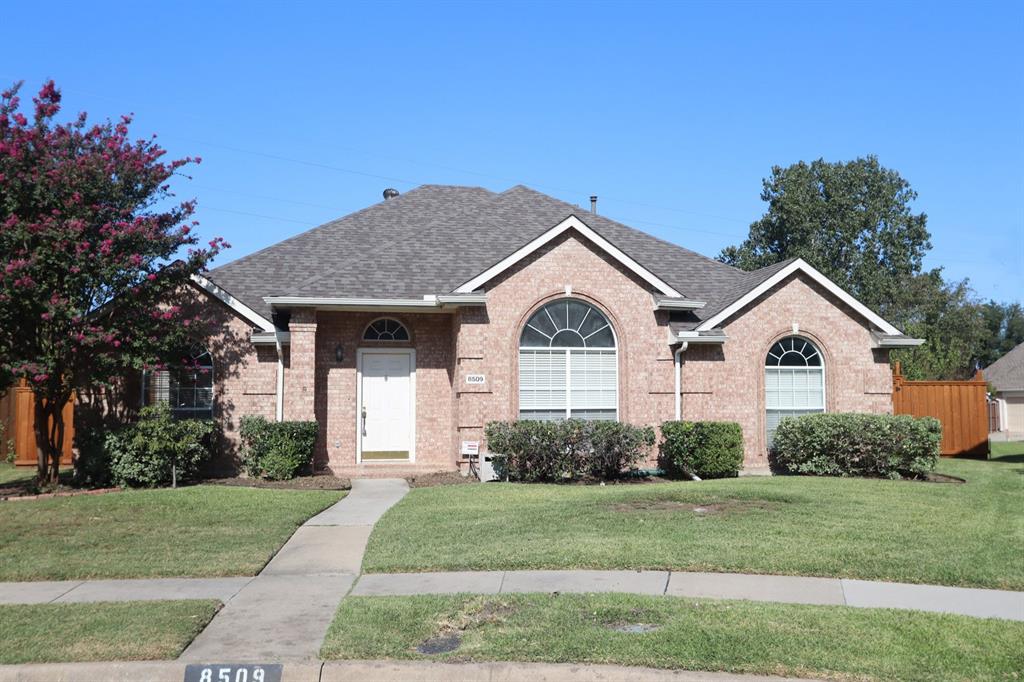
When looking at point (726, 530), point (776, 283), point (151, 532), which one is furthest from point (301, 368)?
point (776, 283)

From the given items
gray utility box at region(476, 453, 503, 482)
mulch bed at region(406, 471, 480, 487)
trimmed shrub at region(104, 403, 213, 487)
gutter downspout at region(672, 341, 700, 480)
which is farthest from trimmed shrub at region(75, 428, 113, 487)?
gutter downspout at region(672, 341, 700, 480)

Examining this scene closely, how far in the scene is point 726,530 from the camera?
34.3 feet

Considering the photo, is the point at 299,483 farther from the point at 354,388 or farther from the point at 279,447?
the point at 354,388

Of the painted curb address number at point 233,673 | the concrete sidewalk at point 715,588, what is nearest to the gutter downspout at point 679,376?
the concrete sidewalk at point 715,588

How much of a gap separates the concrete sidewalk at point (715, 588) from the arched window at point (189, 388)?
9.70 m

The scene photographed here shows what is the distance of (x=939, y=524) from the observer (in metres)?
11.0

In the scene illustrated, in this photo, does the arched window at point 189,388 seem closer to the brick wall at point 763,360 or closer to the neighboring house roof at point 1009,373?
the brick wall at point 763,360

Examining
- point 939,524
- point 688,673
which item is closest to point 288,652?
point 688,673

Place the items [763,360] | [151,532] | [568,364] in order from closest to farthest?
1. [151,532]
2. [568,364]
3. [763,360]

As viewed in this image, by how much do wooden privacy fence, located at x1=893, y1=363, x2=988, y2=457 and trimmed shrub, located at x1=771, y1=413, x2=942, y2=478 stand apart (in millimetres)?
5894

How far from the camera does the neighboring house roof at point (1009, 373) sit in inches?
1778

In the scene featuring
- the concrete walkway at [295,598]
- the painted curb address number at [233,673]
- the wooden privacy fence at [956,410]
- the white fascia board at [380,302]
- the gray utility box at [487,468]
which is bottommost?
the painted curb address number at [233,673]

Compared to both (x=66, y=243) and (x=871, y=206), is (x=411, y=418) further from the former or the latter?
(x=871, y=206)

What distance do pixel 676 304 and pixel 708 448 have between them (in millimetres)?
3077
